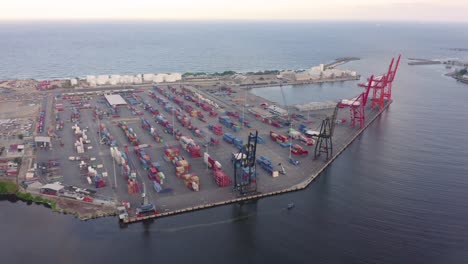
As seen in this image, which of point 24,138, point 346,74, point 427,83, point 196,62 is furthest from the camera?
point 196,62

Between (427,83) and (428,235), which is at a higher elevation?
(427,83)

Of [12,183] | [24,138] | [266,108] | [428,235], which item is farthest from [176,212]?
[266,108]

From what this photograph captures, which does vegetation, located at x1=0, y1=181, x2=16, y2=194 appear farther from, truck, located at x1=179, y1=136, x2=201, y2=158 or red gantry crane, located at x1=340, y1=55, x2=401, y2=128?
red gantry crane, located at x1=340, y1=55, x2=401, y2=128

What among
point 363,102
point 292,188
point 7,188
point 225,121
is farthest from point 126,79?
point 292,188

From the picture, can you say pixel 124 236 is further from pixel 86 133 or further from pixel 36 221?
pixel 86 133

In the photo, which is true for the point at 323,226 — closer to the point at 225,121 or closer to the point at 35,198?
the point at 35,198

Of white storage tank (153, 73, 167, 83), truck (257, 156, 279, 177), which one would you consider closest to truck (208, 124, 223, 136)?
truck (257, 156, 279, 177)
